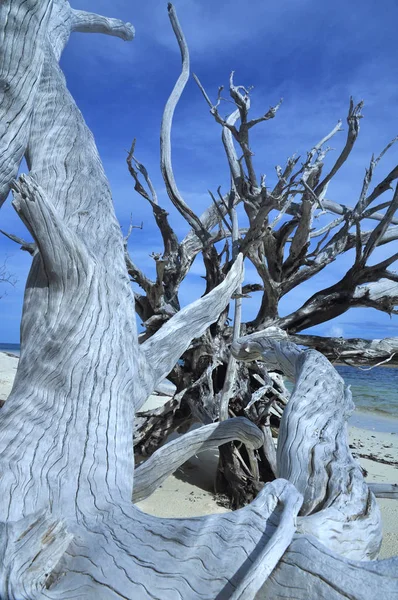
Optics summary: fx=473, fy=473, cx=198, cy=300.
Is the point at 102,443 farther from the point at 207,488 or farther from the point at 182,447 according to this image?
the point at 207,488

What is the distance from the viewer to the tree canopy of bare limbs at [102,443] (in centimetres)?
99

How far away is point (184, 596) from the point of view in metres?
0.95

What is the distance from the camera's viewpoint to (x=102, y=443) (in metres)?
1.51

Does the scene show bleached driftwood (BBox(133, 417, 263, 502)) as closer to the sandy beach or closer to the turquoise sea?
the sandy beach

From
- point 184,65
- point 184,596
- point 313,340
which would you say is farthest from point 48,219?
point 313,340

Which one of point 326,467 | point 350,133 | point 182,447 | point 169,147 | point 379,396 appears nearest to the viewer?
point 326,467

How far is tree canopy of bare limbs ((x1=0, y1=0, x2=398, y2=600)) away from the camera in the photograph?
991mm

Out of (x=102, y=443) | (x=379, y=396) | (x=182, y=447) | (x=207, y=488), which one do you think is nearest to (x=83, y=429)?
(x=102, y=443)

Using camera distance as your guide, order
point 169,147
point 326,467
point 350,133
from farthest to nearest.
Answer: point 169,147 < point 350,133 < point 326,467

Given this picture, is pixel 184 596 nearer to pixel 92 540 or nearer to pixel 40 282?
pixel 92 540

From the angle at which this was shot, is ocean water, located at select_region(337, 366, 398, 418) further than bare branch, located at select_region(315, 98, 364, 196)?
Yes

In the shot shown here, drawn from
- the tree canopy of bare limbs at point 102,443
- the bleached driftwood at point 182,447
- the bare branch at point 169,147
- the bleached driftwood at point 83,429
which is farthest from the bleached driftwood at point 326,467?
the bare branch at point 169,147

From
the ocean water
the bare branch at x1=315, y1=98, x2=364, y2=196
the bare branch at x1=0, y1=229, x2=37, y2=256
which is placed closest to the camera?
the bare branch at x1=315, y1=98, x2=364, y2=196

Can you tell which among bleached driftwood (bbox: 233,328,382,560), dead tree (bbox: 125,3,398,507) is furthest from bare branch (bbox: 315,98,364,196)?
bleached driftwood (bbox: 233,328,382,560)
